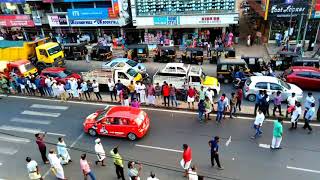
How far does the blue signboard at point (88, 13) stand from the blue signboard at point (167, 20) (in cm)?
528

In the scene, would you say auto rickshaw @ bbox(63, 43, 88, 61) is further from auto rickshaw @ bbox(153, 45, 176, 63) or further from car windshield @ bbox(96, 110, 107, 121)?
car windshield @ bbox(96, 110, 107, 121)

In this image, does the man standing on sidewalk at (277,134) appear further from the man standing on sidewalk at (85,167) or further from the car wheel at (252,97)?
the man standing on sidewalk at (85,167)

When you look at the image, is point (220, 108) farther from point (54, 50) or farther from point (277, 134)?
point (54, 50)

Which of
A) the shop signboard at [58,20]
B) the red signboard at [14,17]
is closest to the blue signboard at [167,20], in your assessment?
the shop signboard at [58,20]

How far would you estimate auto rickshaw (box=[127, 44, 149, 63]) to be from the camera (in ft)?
90.2

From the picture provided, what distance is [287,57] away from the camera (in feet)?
76.1

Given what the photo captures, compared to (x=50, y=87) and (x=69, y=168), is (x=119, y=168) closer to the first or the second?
(x=69, y=168)

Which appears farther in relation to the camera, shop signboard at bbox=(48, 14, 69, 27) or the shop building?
shop signboard at bbox=(48, 14, 69, 27)

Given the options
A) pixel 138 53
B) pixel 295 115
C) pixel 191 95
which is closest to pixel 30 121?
pixel 191 95

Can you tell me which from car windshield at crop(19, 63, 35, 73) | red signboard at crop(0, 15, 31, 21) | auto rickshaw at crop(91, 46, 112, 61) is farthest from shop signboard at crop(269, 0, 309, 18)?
red signboard at crop(0, 15, 31, 21)

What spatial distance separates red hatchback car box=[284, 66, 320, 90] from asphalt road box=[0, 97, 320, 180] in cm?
506

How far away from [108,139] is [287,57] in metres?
15.3

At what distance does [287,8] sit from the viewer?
25.6 m

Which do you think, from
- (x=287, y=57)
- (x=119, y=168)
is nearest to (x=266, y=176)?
(x=119, y=168)
